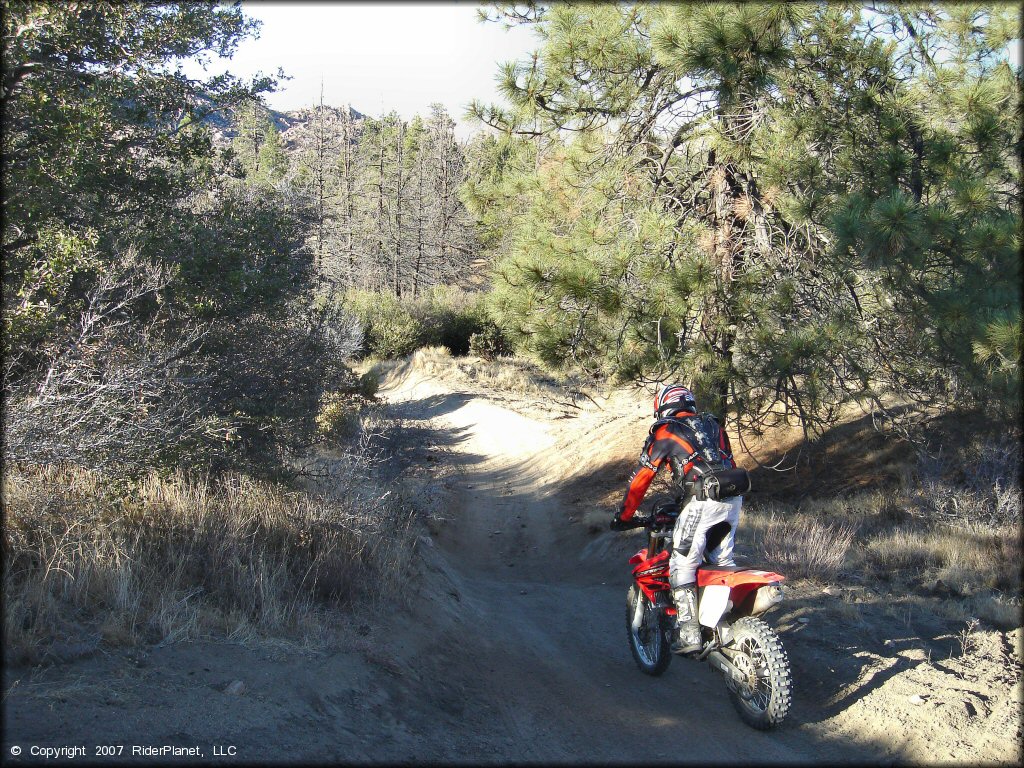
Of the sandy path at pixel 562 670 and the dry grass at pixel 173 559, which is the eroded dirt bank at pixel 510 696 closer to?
the sandy path at pixel 562 670

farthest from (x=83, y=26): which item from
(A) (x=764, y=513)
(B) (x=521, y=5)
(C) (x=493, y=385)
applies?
(C) (x=493, y=385)

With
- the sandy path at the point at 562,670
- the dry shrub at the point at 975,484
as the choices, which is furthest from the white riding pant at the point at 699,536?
the dry shrub at the point at 975,484

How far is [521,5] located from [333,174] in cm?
4987

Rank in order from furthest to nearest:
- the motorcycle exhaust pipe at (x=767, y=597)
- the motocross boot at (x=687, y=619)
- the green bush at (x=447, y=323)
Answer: the green bush at (x=447, y=323)
the motocross boot at (x=687, y=619)
the motorcycle exhaust pipe at (x=767, y=597)

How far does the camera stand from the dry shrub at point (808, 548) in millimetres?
7629

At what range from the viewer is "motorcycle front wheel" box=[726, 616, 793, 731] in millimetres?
4434

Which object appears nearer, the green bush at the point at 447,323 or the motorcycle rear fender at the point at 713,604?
the motorcycle rear fender at the point at 713,604

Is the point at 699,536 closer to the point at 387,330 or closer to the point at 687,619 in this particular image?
the point at 687,619

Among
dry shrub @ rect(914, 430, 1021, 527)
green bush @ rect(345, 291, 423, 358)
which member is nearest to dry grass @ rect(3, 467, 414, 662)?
dry shrub @ rect(914, 430, 1021, 527)

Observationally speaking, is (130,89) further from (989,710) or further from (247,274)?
(989,710)

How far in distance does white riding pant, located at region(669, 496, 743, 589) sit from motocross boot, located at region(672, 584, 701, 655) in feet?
0.26

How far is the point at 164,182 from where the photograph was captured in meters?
7.62

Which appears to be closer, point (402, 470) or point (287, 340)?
point (287, 340)


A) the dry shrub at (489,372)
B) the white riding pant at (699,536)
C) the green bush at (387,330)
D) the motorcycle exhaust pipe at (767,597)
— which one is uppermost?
the green bush at (387,330)
